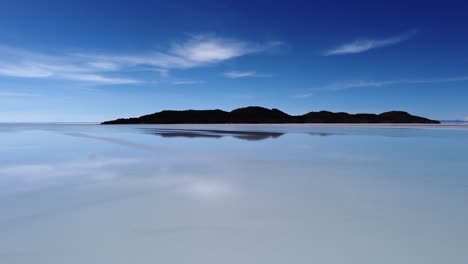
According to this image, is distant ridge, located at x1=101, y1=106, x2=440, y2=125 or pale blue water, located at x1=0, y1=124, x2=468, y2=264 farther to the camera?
distant ridge, located at x1=101, y1=106, x2=440, y2=125

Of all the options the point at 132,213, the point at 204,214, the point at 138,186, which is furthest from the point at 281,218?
the point at 138,186

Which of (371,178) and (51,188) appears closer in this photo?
(51,188)

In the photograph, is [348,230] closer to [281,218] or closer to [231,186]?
[281,218]

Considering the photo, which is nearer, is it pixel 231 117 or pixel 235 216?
pixel 235 216

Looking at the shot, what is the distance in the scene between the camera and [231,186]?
482cm

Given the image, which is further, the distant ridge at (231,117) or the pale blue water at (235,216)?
the distant ridge at (231,117)

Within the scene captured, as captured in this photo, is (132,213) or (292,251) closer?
(292,251)

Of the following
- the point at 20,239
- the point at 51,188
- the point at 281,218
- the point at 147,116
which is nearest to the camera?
the point at 20,239

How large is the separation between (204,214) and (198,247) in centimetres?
84

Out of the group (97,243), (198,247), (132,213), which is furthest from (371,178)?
(97,243)

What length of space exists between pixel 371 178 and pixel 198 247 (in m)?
4.06

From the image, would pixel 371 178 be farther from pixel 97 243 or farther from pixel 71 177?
pixel 71 177

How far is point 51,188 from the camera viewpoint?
15.4 ft

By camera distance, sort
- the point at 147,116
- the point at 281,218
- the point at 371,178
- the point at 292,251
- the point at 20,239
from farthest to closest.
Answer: the point at 147,116, the point at 371,178, the point at 281,218, the point at 20,239, the point at 292,251
